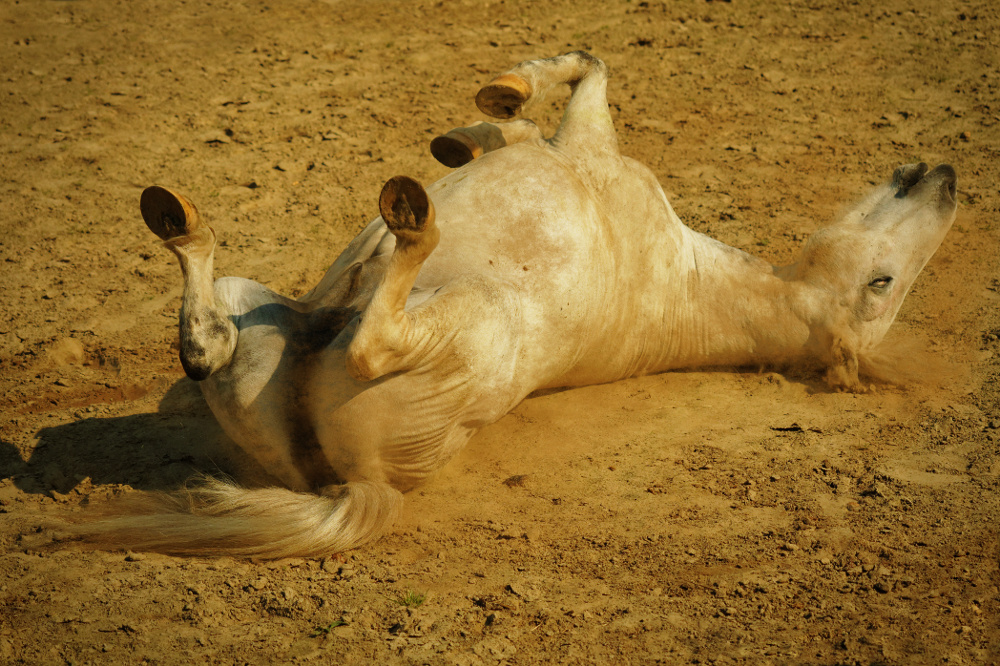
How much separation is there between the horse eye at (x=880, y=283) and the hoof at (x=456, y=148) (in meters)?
1.67

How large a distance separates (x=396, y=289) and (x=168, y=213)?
0.76 metres

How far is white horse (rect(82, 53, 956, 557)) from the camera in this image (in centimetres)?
265

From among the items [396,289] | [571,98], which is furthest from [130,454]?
[571,98]

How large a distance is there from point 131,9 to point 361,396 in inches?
220

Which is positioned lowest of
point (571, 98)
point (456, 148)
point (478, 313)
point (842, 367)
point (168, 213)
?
point (842, 367)

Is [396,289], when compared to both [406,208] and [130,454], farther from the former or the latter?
[130,454]

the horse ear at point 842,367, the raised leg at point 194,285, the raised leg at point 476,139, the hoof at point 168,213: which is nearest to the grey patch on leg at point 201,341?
the raised leg at point 194,285

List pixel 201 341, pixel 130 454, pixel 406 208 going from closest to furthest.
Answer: pixel 406 208
pixel 201 341
pixel 130 454

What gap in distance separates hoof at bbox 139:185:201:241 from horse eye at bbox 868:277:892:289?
101 inches

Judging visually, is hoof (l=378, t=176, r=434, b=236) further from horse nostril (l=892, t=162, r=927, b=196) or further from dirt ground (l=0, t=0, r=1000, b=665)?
horse nostril (l=892, t=162, r=927, b=196)

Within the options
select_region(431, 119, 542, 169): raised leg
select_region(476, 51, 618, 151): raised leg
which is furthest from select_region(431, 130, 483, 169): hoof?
select_region(476, 51, 618, 151): raised leg

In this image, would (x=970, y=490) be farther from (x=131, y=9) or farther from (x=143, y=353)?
(x=131, y=9)

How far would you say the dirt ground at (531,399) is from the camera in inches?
95.6

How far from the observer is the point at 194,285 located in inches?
105
